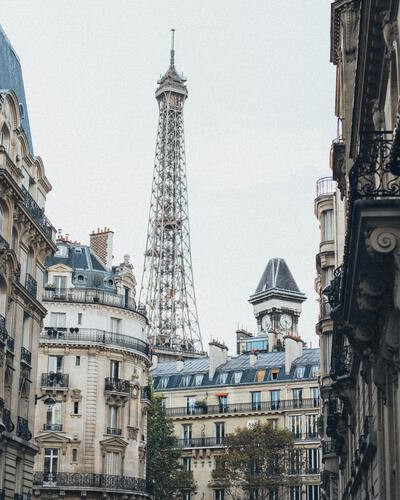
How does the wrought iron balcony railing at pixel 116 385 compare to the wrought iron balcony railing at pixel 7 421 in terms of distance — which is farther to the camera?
the wrought iron balcony railing at pixel 116 385

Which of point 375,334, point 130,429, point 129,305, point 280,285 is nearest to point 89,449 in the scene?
point 130,429

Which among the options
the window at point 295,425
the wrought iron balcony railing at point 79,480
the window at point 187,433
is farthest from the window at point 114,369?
the window at point 187,433

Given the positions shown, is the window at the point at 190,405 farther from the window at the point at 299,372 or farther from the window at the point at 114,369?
the window at the point at 114,369

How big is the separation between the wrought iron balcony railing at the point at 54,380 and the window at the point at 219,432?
31750 millimetres

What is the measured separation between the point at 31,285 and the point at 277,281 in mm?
132093

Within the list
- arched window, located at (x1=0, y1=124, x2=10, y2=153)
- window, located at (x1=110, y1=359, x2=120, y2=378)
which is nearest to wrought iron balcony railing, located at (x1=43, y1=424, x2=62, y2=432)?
window, located at (x1=110, y1=359, x2=120, y2=378)

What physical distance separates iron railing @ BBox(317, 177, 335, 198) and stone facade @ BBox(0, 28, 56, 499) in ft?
46.3

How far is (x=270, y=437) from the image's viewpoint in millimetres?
82875

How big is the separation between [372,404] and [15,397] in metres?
22.6

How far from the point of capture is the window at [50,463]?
65.9m

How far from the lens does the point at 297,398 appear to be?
9588 centimetres

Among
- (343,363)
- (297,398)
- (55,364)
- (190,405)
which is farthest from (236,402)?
(343,363)

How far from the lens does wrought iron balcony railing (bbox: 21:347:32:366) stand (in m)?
45.9

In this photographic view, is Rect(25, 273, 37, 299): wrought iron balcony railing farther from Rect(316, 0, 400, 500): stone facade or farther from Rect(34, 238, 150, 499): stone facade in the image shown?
Rect(316, 0, 400, 500): stone facade
